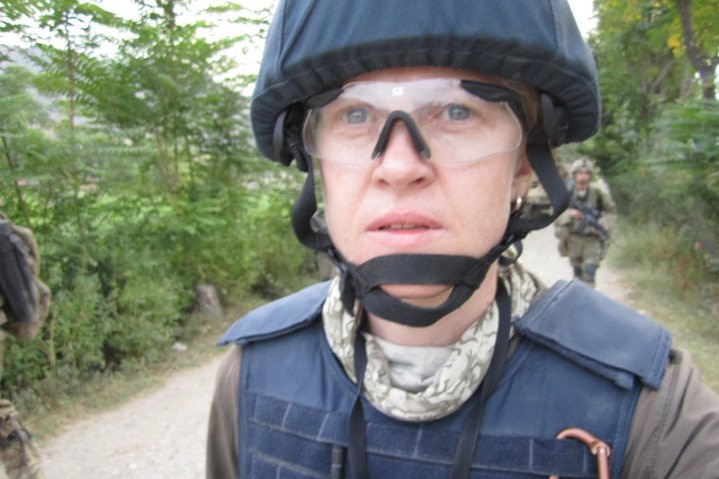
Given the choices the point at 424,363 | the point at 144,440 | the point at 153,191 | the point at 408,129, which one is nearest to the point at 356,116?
the point at 408,129

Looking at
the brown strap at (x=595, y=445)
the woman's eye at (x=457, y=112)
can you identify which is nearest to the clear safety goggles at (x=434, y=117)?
the woman's eye at (x=457, y=112)

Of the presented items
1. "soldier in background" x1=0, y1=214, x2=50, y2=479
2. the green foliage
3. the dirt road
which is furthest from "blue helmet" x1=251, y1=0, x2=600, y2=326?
the green foliage

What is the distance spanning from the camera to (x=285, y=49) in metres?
1.29

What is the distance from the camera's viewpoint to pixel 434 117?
121 centimetres

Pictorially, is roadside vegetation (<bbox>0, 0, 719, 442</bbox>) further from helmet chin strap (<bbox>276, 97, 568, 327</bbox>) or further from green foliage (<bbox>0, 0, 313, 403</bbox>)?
helmet chin strap (<bbox>276, 97, 568, 327</bbox>)

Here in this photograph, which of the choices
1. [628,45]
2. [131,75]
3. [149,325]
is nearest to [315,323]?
[149,325]

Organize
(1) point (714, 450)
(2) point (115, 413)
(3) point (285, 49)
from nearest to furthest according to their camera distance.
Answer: (1) point (714, 450) → (3) point (285, 49) → (2) point (115, 413)

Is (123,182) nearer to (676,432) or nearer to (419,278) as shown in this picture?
(419,278)

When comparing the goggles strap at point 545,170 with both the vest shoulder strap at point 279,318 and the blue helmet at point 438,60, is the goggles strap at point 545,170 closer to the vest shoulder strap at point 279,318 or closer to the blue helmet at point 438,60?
the blue helmet at point 438,60

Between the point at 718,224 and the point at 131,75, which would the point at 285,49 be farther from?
the point at 718,224

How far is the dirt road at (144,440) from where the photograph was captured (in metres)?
4.12

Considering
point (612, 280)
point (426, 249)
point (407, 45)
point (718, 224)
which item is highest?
point (407, 45)

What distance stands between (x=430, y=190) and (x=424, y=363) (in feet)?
1.33

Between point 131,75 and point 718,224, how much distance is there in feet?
20.7
